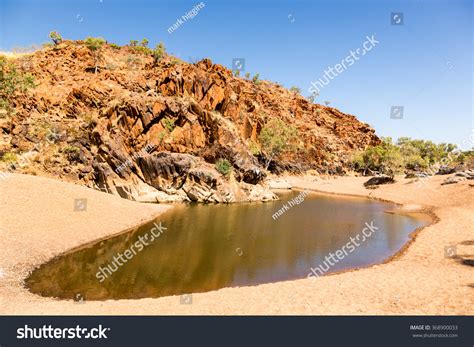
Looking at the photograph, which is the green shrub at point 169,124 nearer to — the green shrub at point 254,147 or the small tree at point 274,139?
the green shrub at point 254,147

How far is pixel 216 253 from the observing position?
1063 inches

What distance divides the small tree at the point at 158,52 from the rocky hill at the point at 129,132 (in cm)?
1774

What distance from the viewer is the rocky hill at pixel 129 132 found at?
5288cm

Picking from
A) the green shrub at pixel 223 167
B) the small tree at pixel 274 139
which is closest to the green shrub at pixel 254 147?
the small tree at pixel 274 139

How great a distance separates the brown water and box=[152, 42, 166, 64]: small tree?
7081 centimetres

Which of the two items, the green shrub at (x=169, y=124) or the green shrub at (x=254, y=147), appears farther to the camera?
the green shrub at (x=254, y=147)

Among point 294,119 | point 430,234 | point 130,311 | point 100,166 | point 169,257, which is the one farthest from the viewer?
point 294,119

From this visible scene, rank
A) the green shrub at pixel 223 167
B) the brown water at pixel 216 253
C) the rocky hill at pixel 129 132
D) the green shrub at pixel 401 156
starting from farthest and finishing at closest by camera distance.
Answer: the green shrub at pixel 401 156
the green shrub at pixel 223 167
the rocky hill at pixel 129 132
the brown water at pixel 216 253

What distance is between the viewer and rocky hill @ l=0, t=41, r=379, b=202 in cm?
5288

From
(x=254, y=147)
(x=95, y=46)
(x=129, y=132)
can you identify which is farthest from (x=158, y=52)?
(x=129, y=132)

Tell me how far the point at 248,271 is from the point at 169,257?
678cm

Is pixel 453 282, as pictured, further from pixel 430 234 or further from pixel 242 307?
pixel 430 234

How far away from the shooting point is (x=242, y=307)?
15.4 meters
